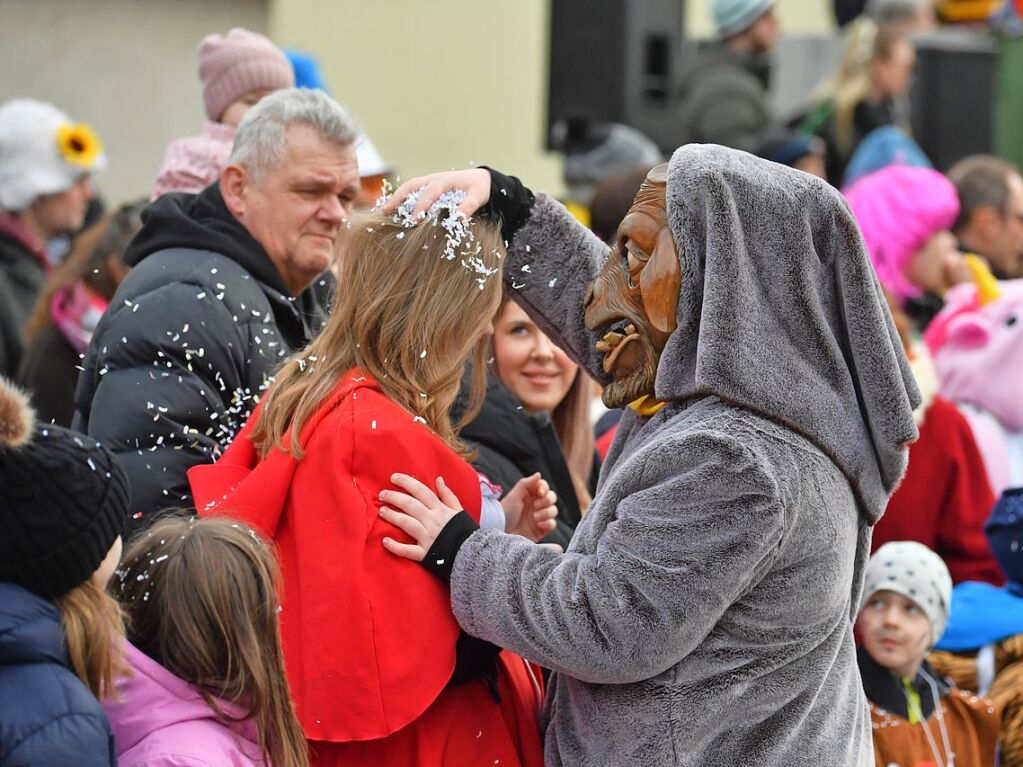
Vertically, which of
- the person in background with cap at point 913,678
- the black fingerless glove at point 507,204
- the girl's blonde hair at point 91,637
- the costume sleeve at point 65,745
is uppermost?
the black fingerless glove at point 507,204

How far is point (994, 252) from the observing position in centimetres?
666

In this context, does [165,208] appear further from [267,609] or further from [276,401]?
[267,609]

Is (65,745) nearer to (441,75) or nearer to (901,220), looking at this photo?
(901,220)

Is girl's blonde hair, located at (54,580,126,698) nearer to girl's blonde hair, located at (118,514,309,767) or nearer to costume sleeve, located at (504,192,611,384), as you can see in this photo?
girl's blonde hair, located at (118,514,309,767)

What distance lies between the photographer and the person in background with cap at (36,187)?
623 cm

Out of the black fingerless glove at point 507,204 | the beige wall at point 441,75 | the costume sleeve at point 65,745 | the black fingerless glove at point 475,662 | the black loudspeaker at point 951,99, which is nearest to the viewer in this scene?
the costume sleeve at point 65,745

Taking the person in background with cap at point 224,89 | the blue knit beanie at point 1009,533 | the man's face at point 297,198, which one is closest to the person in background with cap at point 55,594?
the man's face at point 297,198

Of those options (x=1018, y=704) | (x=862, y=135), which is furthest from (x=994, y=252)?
(x=1018, y=704)

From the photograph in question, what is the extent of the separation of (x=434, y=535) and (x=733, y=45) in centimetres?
746

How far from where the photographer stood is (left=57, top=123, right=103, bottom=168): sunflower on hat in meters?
6.51

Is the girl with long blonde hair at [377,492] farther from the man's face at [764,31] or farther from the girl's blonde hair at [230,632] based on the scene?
the man's face at [764,31]

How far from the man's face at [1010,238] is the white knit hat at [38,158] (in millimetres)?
3856

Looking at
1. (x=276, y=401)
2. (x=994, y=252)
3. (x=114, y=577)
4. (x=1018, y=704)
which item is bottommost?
(x=1018, y=704)

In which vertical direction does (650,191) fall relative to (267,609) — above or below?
above
